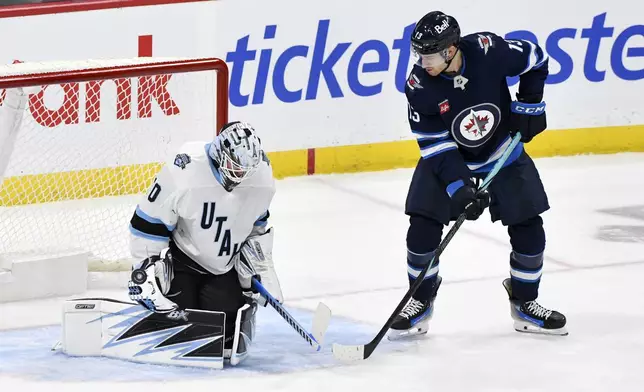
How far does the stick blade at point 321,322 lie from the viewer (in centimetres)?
414

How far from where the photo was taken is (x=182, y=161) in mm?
3904

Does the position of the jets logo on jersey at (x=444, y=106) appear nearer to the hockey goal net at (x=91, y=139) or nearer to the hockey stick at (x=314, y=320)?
the hockey stick at (x=314, y=320)

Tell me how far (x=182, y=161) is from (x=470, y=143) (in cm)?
89

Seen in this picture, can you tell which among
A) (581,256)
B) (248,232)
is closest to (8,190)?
(248,232)

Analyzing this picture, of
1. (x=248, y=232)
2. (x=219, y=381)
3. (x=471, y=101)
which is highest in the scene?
(x=471, y=101)

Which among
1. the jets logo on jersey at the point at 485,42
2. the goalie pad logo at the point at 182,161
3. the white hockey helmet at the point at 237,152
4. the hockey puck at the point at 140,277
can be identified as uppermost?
the jets logo on jersey at the point at 485,42

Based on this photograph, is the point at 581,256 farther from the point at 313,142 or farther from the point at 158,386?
the point at 158,386

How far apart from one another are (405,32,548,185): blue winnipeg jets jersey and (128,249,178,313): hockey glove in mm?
863

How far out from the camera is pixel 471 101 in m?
4.14

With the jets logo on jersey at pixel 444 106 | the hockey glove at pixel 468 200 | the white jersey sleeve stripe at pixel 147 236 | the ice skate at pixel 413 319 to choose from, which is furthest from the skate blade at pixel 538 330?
the white jersey sleeve stripe at pixel 147 236

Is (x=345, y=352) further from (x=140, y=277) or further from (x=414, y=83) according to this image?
(x=414, y=83)

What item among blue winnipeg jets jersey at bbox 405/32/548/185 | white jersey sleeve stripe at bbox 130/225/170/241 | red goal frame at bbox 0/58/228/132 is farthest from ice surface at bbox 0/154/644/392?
red goal frame at bbox 0/58/228/132

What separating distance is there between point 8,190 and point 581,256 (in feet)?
7.16

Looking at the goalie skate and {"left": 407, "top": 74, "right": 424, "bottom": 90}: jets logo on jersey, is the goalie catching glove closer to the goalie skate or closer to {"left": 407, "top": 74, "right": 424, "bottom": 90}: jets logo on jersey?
{"left": 407, "top": 74, "right": 424, "bottom": 90}: jets logo on jersey
